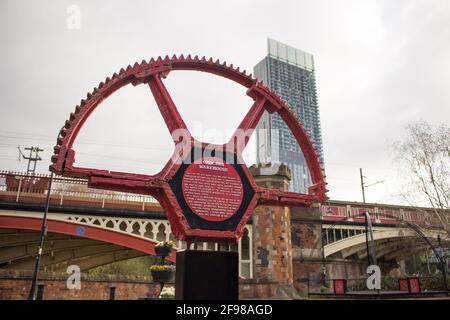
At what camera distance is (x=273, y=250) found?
1972cm

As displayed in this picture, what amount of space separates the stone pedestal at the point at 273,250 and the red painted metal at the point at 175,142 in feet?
29.4

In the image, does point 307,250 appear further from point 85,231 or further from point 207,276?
point 207,276

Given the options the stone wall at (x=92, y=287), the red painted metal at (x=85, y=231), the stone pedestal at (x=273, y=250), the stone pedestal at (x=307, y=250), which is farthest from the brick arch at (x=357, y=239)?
the red painted metal at (x=85, y=231)

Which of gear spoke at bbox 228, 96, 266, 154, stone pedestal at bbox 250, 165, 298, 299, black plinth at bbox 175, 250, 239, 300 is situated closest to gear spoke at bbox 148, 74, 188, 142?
gear spoke at bbox 228, 96, 266, 154

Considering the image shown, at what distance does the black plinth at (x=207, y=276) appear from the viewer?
6652 millimetres

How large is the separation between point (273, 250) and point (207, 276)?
1361 centimetres

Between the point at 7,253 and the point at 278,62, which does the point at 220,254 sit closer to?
the point at 7,253

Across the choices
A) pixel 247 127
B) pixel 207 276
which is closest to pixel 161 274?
pixel 207 276

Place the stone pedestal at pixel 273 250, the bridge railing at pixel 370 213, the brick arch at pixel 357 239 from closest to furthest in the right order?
the stone pedestal at pixel 273 250, the brick arch at pixel 357 239, the bridge railing at pixel 370 213

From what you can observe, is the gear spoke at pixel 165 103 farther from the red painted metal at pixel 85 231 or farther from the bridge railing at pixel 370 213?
the bridge railing at pixel 370 213

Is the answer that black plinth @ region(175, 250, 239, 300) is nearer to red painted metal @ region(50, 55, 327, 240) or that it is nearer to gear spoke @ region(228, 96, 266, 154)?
red painted metal @ region(50, 55, 327, 240)

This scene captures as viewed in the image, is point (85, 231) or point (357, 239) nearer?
A: point (85, 231)

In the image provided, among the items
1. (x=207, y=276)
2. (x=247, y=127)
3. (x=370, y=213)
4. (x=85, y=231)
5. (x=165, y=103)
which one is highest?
(x=370, y=213)
